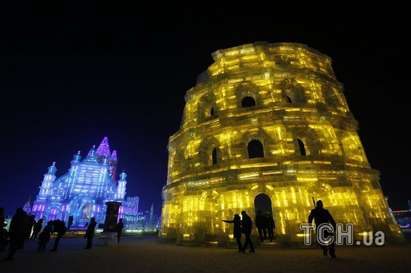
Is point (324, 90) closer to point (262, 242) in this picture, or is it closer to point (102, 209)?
point (262, 242)

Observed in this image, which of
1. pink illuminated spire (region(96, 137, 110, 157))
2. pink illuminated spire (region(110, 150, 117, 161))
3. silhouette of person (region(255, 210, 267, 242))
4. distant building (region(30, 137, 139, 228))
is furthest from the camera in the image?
pink illuminated spire (region(110, 150, 117, 161))

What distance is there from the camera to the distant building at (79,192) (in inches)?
3396

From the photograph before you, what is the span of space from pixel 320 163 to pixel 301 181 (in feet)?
5.63

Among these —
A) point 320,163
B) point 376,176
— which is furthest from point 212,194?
point 376,176

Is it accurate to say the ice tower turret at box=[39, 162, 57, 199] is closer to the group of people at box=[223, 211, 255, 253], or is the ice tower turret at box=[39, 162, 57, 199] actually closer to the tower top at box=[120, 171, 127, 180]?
the tower top at box=[120, 171, 127, 180]

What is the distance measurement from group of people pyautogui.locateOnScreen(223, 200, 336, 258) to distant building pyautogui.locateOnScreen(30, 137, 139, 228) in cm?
8678

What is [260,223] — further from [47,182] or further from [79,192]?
[47,182]

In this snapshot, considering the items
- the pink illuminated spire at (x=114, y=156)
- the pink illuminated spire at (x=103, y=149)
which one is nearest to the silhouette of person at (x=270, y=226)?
the pink illuminated spire at (x=103, y=149)

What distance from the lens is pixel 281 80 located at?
59.4 feet

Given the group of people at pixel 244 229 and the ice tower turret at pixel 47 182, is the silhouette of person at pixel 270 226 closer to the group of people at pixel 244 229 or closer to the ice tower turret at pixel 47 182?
the group of people at pixel 244 229

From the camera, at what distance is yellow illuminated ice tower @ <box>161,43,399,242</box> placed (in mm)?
14242

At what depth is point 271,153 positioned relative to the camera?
15422mm

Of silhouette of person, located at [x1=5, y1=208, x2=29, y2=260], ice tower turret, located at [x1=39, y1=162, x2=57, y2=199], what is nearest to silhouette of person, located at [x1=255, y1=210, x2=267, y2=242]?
silhouette of person, located at [x1=5, y1=208, x2=29, y2=260]

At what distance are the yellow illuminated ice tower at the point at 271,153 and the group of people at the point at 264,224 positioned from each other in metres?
1.00
